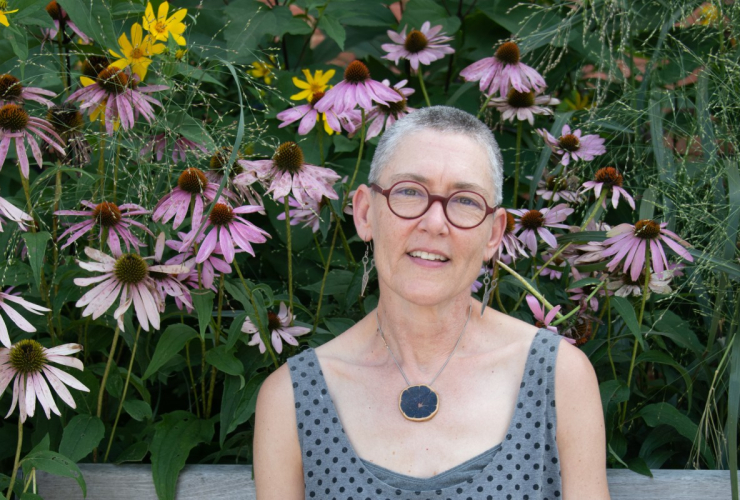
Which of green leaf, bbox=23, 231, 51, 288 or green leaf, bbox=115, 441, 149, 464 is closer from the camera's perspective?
green leaf, bbox=23, 231, 51, 288

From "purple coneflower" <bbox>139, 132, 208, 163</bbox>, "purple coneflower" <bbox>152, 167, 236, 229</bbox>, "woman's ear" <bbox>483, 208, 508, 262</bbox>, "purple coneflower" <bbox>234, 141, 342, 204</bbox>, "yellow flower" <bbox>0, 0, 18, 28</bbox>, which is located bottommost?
"woman's ear" <bbox>483, 208, 508, 262</bbox>

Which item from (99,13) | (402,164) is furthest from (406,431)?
(99,13)

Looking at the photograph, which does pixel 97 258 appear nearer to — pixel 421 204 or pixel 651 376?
pixel 421 204

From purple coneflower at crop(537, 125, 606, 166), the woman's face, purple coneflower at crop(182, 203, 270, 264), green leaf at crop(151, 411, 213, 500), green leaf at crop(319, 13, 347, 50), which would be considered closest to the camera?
the woman's face

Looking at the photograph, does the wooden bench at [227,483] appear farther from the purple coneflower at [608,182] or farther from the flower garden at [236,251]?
the purple coneflower at [608,182]

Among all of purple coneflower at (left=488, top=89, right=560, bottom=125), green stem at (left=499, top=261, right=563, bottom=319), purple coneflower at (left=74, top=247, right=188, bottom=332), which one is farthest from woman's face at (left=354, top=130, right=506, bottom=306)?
purple coneflower at (left=488, top=89, right=560, bottom=125)

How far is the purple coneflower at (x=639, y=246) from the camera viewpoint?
159 centimetres

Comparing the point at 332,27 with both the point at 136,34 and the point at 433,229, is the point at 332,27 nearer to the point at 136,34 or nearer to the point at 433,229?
the point at 136,34

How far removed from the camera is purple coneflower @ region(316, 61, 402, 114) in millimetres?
1658

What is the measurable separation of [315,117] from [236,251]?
339 mm

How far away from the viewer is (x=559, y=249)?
176 centimetres

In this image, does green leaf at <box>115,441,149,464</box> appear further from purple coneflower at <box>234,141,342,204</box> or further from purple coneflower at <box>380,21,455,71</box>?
purple coneflower at <box>380,21,455,71</box>

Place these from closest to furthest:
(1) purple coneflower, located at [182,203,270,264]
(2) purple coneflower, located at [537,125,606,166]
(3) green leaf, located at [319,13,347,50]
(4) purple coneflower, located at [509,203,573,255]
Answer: (1) purple coneflower, located at [182,203,270,264] < (4) purple coneflower, located at [509,203,573,255] < (2) purple coneflower, located at [537,125,606,166] < (3) green leaf, located at [319,13,347,50]

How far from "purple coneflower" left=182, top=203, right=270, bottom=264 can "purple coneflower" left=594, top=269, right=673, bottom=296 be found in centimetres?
68
